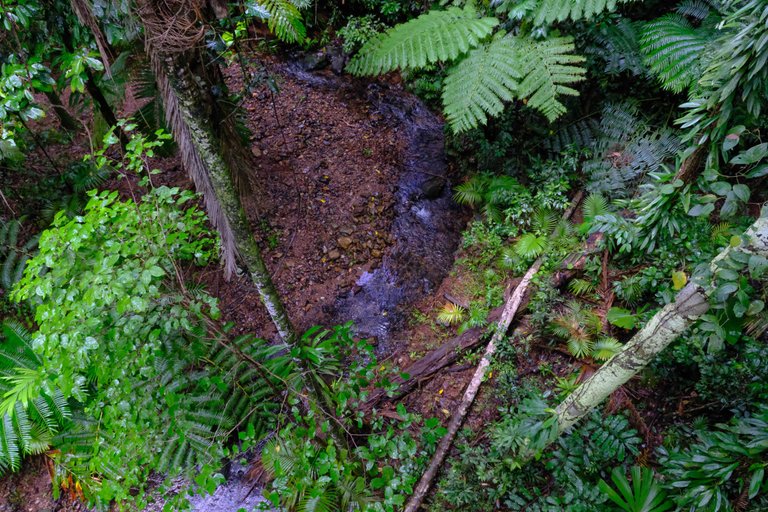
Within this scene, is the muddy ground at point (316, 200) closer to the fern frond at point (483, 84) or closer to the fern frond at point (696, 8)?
the fern frond at point (483, 84)

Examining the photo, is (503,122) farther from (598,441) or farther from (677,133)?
(598,441)

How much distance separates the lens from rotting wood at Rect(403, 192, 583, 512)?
3084 mm

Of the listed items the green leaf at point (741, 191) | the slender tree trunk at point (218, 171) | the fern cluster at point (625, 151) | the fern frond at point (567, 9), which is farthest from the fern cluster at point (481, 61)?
the slender tree trunk at point (218, 171)

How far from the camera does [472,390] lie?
11.0 ft


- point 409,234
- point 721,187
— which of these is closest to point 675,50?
point 721,187

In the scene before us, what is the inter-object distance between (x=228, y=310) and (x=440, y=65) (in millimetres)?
3938

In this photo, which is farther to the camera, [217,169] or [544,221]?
[544,221]

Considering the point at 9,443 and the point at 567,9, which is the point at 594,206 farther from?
the point at 9,443

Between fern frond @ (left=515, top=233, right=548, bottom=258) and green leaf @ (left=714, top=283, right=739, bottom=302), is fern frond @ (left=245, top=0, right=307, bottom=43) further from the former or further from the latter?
green leaf @ (left=714, top=283, right=739, bottom=302)

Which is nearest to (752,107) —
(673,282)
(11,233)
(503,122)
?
(673,282)

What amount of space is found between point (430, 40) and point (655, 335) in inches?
133

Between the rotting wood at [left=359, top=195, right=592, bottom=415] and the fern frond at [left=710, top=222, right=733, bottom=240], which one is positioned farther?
the rotting wood at [left=359, top=195, right=592, bottom=415]

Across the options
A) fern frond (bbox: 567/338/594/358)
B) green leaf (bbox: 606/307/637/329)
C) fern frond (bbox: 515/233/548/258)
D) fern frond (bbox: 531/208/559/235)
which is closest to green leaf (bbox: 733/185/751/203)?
green leaf (bbox: 606/307/637/329)

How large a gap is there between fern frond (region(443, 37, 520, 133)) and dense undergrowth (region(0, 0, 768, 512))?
0.03 m
